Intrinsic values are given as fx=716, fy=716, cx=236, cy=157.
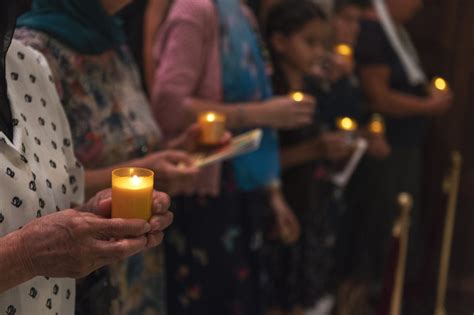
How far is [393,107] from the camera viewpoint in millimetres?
2705

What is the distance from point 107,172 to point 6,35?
381mm

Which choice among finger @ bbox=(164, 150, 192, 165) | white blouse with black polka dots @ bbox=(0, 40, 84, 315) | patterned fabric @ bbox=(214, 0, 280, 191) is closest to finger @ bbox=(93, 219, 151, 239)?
white blouse with black polka dots @ bbox=(0, 40, 84, 315)

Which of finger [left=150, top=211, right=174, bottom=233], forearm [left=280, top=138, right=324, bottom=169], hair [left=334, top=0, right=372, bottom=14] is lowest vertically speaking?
forearm [left=280, top=138, right=324, bottom=169]

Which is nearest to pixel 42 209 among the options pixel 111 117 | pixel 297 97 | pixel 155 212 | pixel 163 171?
pixel 155 212

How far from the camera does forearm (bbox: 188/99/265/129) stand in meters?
1.82

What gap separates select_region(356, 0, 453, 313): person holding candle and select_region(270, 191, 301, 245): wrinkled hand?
662mm

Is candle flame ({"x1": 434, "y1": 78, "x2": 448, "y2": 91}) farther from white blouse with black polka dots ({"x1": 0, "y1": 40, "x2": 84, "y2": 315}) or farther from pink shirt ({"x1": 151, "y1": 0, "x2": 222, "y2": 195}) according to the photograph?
white blouse with black polka dots ({"x1": 0, "y1": 40, "x2": 84, "y2": 315})

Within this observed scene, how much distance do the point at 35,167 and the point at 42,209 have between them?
0.20 feet

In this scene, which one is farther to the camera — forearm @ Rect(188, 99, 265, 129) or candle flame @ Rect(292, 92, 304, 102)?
→ candle flame @ Rect(292, 92, 304, 102)

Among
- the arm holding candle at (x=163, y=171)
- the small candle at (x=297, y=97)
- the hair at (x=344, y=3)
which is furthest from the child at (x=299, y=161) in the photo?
the arm holding candle at (x=163, y=171)

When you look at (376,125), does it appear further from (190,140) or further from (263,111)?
(190,140)

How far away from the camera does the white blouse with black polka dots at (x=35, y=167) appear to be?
0.96 meters

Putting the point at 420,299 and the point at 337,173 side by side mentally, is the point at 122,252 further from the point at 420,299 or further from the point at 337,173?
the point at 420,299

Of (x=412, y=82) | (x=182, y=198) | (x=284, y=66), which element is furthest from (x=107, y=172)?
(x=412, y=82)
